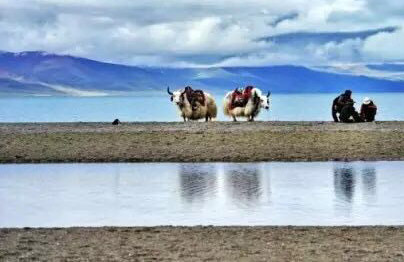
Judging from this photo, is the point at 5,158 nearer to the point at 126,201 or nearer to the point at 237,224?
the point at 126,201

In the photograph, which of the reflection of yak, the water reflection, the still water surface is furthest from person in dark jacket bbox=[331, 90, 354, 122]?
the reflection of yak

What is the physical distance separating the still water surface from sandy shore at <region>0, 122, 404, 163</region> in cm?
147

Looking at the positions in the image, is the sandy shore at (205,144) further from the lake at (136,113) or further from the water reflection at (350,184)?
the lake at (136,113)

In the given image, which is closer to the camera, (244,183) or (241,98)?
(244,183)

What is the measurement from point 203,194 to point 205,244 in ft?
15.9

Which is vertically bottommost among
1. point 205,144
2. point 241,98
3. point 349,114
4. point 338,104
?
point 205,144

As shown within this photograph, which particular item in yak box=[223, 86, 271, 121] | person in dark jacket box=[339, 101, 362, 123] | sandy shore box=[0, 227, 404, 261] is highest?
yak box=[223, 86, 271, 121]

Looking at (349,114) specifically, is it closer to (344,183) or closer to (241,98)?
(241,98)

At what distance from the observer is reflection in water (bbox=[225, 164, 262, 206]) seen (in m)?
14.3

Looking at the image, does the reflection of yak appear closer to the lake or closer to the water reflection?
the water reflection

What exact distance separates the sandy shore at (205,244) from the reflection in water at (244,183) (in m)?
3.09

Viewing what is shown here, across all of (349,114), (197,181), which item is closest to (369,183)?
(197,181)

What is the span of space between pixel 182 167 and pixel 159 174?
5.67ft

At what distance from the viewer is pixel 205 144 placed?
23.4m
